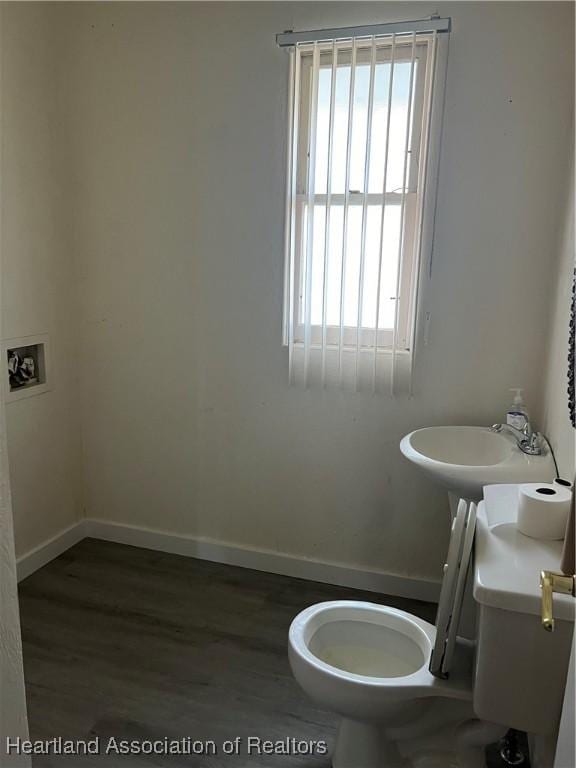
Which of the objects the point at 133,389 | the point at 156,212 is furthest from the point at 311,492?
the point at 156,212

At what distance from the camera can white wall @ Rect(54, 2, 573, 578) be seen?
2.10m

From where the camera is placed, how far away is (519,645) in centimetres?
117

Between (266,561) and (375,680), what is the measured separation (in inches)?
50.1

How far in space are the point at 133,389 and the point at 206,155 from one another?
1.09 metres

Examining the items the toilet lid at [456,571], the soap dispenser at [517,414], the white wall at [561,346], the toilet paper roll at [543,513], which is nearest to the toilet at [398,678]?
the toilet lid at [456,571]

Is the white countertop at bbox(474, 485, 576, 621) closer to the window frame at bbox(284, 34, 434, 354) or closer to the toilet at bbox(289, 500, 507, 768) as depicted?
the toilet at bbox(289, 500, 507, 768)

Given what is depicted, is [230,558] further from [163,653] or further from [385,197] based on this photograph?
[385,197]

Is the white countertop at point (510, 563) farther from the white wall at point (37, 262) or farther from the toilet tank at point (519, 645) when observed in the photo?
the white wall at point (37, 262)

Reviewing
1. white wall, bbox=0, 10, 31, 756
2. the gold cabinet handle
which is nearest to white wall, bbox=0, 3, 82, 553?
white wall, bbox=0, 10, 31, 756

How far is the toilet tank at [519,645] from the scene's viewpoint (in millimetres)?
1146

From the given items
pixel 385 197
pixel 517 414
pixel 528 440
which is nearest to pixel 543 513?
pixel 528 440

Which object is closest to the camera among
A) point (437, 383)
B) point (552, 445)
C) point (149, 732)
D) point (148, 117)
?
point (149, 732)

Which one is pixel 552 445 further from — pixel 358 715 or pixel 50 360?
pixel 50 360

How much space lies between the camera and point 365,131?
2.17 meters
